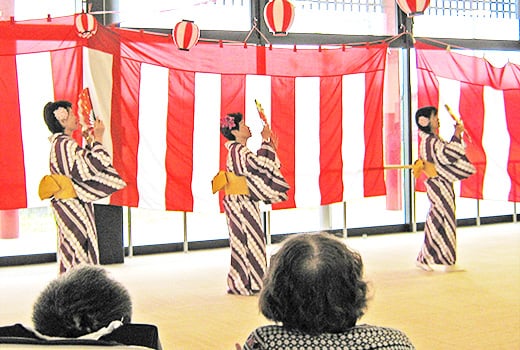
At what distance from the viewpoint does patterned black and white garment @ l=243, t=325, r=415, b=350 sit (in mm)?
1807

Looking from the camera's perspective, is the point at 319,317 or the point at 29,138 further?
the point at 29,138

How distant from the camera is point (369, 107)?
25.7 feet

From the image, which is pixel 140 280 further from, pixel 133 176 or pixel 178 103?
pixel 178 103

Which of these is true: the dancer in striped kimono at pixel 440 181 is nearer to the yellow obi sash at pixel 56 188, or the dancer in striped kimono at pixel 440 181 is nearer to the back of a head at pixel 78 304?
the yellow obi sash at pixel 56 188

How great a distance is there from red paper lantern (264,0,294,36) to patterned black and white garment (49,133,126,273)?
2.00 meters

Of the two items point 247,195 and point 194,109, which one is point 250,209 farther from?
point 194,109

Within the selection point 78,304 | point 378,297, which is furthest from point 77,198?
point 78,304

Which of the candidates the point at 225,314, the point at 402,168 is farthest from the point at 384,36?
the point at 225,314

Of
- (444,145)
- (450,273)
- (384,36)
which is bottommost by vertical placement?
(450,273)

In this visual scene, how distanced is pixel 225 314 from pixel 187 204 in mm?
2135

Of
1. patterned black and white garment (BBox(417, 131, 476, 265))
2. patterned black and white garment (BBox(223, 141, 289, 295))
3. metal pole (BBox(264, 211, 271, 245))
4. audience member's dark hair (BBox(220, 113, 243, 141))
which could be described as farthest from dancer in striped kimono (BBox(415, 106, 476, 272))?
metal pole (BBox(264, 211, 271, 245))

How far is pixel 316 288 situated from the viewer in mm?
Result: 1784

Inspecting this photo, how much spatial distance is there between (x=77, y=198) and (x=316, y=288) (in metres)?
3.81

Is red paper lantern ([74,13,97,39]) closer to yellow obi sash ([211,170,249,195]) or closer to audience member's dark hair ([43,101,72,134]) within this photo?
audience member's dark hair ([43,101,72,134])
